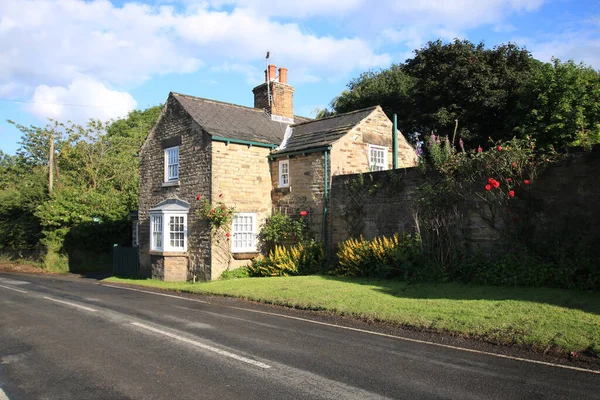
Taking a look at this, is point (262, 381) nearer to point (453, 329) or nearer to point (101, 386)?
point (101, 386)

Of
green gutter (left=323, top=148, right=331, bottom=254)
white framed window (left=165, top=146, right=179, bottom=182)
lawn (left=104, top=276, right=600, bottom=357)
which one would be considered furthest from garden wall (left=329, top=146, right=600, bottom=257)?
white framed window (left=165, top=146, right=179, bottom=182)

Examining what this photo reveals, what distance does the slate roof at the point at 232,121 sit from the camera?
20.2 meters

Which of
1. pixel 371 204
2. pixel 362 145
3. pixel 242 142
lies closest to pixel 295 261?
pixel 371 204

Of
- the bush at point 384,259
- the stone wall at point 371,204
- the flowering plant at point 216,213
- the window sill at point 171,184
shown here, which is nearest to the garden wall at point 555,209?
the stone wall at point 371,204

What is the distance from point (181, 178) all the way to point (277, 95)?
7.12 meters

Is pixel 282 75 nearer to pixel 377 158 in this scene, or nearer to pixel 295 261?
pixel 377 158

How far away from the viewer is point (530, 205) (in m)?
12.2

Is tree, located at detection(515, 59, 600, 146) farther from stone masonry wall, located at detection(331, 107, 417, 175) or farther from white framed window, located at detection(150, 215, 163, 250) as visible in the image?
white framed window, located at detection(150, 215, 163, 250)

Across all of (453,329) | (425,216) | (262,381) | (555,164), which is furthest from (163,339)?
(555,164)

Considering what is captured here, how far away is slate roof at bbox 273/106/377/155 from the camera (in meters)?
19.3

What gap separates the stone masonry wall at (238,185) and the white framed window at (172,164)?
3.14 meters

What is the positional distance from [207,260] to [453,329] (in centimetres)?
1251

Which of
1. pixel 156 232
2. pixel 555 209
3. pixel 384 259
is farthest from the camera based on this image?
pixel 156 232

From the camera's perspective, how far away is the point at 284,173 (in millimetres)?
20469
